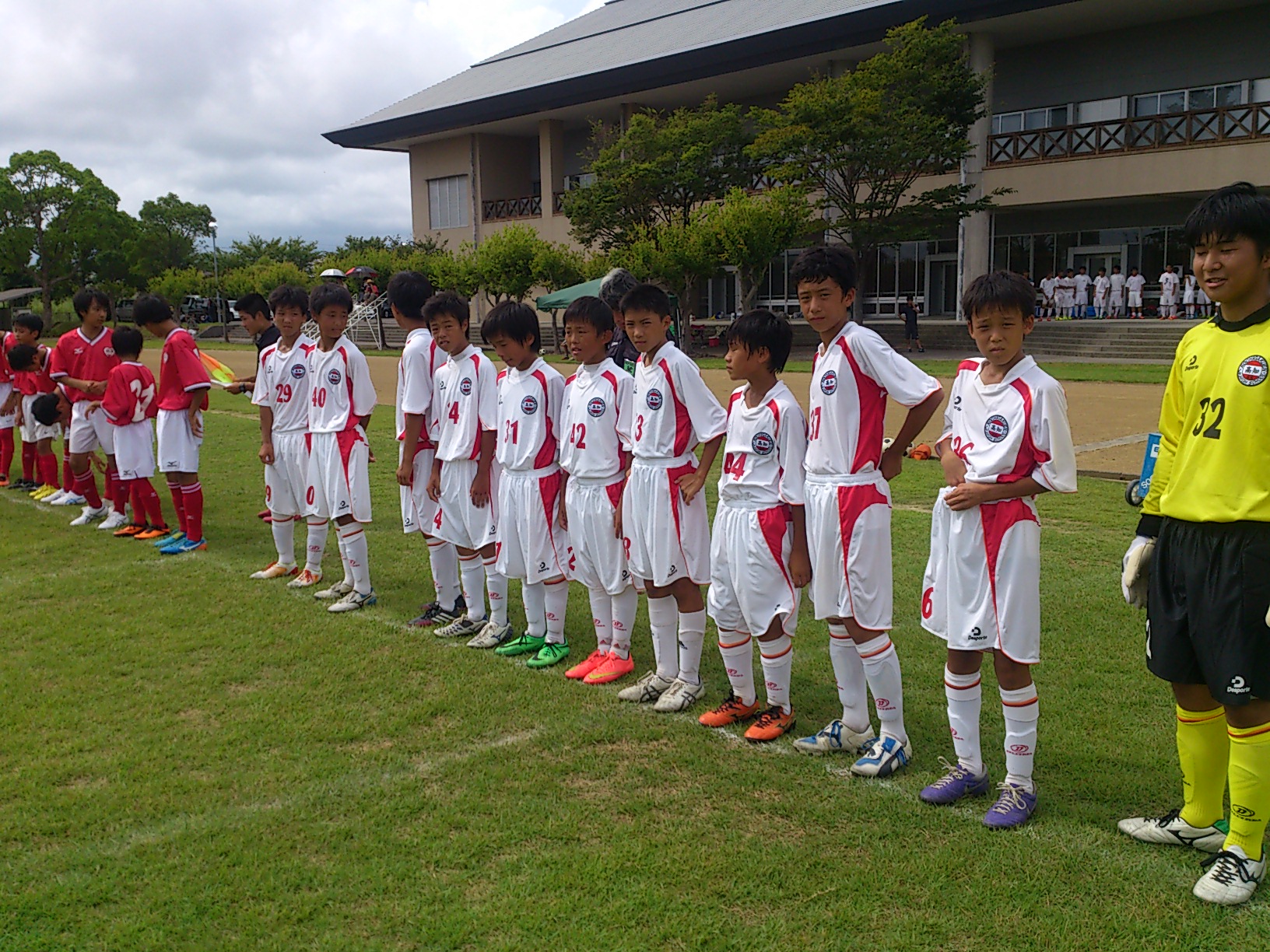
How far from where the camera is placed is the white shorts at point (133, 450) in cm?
838

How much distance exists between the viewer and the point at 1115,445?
11.5 meters

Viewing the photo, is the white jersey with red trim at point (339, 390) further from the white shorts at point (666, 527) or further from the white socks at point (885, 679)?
the white socks at point (885, 679)

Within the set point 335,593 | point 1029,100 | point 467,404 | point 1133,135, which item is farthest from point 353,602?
point 1029,100

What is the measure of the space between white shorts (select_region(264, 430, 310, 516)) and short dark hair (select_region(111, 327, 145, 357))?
235 cm

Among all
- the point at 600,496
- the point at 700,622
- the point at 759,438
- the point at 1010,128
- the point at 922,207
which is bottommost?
the point at 700,622

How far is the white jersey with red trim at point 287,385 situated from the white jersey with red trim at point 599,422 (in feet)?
8.68

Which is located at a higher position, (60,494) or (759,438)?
(759,438)

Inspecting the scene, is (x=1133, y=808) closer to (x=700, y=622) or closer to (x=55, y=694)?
(x=700, y=622)

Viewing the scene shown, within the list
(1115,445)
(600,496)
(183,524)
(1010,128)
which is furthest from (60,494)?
(1010,128)

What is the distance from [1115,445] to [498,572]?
8794 millimetres

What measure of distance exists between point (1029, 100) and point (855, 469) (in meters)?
31.5

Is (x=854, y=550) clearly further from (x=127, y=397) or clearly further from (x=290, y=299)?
(x=127, y=397)

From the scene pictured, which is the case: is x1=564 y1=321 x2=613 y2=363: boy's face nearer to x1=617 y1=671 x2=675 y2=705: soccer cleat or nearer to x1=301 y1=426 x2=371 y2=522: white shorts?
x1=617 y1=671 x2=675 y2=705: soccer cleat

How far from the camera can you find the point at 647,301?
4566mm
